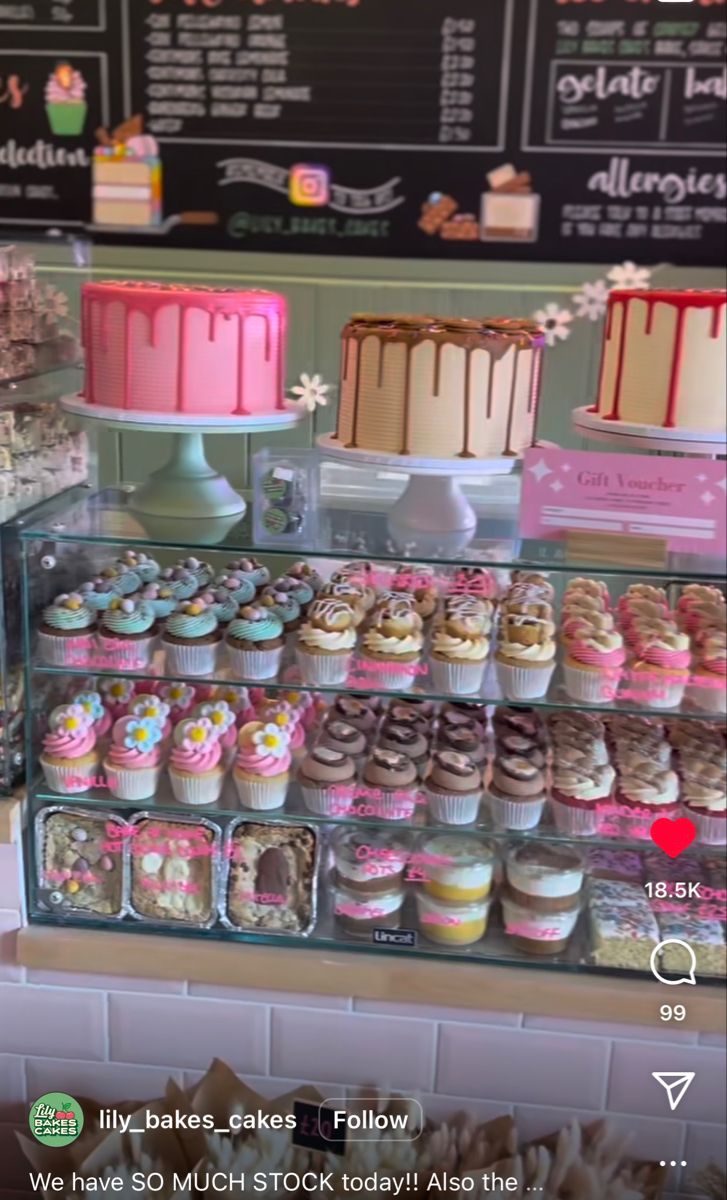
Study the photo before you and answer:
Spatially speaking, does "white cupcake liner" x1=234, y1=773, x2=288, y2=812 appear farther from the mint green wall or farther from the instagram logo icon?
the instagram logo icon

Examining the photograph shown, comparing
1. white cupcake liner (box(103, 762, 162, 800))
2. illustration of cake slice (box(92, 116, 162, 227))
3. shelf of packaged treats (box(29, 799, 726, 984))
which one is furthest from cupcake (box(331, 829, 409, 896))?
Result: illustration of cake slice (box(92, 116, 162, 227))

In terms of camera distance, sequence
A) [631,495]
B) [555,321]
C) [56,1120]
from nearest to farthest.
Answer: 1. [631,495]
2. [56,1120]
3. [555,321]

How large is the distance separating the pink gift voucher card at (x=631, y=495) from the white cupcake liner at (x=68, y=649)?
0.76m

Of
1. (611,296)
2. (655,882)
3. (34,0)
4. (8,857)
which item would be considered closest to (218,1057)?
(8,857)

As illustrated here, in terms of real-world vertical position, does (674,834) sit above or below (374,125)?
below

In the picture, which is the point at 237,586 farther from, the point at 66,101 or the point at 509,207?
the point at 66,101

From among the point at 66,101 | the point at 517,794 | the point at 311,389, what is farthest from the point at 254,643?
the point at 66,101

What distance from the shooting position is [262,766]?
1.80m

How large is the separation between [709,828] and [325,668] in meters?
0.67

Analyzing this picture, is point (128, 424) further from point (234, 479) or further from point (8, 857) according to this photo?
point (8, 857)

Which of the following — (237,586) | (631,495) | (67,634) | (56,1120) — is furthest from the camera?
(237,586)

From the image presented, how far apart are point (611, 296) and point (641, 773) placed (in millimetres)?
801

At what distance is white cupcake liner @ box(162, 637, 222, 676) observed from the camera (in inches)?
70.5

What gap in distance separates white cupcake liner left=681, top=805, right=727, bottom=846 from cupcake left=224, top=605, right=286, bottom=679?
2.39 feet
